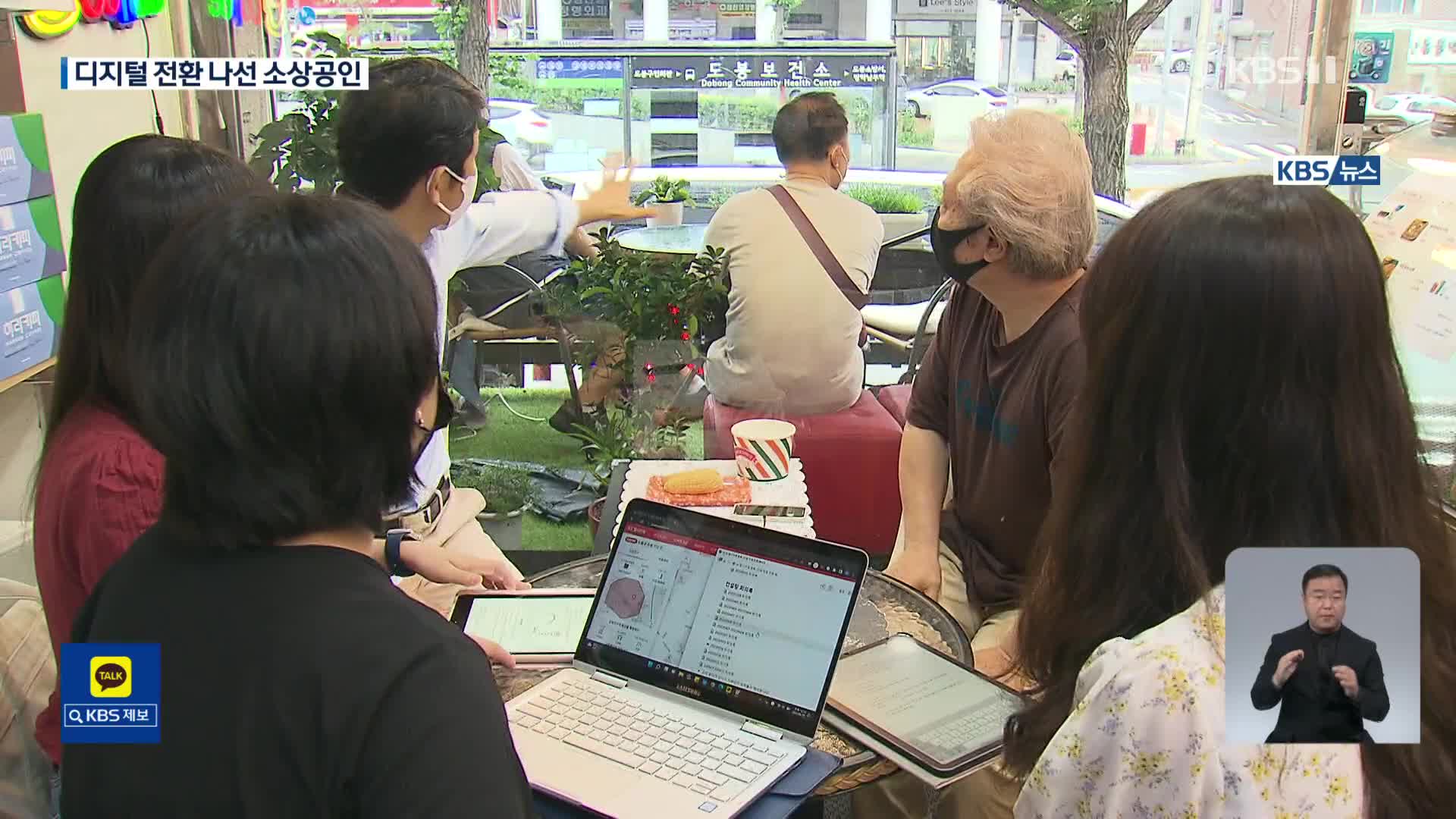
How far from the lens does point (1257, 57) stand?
1771 mm

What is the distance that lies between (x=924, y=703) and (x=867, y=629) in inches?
11.0

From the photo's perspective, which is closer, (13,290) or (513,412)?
(13,290)

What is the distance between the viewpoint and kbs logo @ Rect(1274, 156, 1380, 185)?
2.88ft

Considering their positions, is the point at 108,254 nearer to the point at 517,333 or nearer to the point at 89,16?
the point at 89,16

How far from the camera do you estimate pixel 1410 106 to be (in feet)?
5.52

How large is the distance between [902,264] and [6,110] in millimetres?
1961

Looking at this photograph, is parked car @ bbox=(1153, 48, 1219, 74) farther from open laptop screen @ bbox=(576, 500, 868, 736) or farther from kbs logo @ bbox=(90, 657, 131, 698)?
kbs logo @ bbox=(90, 657, 131, 698)

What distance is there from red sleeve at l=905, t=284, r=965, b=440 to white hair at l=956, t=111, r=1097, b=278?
0.22 meters

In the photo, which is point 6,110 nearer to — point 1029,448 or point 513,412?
point 513,412

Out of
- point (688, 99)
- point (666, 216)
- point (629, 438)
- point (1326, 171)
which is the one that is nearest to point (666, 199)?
point (666, 216)

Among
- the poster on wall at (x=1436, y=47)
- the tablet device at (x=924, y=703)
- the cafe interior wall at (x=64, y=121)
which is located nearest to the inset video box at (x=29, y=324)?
the cafe interior wall at (x=64, y=121)

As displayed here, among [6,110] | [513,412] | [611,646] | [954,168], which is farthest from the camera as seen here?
[513,412]

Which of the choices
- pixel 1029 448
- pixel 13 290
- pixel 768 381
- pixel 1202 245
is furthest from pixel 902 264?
pixel 1202 245

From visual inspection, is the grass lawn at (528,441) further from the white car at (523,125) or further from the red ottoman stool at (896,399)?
the red ottoman stool at (896,399)
